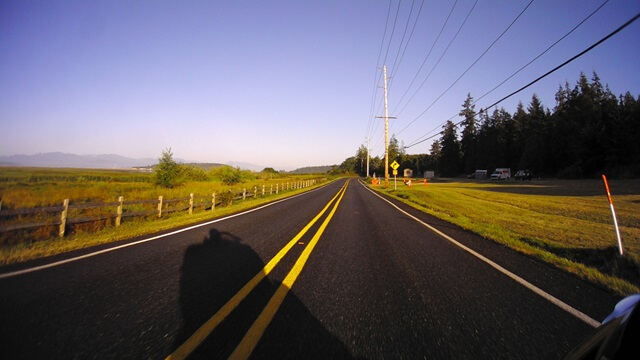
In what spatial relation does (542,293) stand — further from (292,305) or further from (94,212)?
(94,212)

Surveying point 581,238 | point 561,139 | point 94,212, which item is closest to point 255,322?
point 581,238

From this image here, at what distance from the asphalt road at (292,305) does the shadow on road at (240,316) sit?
2cm

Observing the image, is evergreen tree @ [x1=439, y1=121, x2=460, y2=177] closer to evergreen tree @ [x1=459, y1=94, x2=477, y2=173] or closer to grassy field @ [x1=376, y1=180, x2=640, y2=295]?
evergreen tree @ [x1=459, y1=94, x2=477, y2=173]

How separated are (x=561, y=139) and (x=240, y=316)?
7168 centimetres

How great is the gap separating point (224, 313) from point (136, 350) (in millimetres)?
827

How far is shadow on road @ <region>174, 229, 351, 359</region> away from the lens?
2.46 metres

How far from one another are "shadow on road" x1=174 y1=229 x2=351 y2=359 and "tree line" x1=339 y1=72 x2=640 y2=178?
36.7m

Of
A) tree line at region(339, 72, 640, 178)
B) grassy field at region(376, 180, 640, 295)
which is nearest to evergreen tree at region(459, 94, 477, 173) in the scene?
tree line at region(339, 72, 640, 178)

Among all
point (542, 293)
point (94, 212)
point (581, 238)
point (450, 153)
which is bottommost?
point (94, 212)

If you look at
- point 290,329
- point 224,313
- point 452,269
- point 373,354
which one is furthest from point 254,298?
point 452,269

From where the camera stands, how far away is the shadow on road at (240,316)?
2.46 metres

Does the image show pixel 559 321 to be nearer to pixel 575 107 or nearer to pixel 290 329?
pixel 290 329

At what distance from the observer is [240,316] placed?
119 inches

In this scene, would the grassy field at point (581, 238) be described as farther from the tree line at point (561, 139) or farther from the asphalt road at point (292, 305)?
the tree line at point (561, 139)
